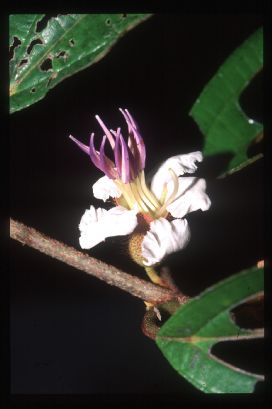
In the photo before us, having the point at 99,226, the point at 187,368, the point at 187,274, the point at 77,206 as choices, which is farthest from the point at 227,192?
the point at 187,368

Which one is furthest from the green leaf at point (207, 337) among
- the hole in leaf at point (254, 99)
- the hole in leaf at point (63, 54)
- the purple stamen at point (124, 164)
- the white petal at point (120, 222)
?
the hole in leaf at point (63, 54)

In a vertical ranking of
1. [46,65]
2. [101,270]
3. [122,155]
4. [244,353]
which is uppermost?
[46,65]

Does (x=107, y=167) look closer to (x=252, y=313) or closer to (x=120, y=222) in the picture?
(x=120, y=222)

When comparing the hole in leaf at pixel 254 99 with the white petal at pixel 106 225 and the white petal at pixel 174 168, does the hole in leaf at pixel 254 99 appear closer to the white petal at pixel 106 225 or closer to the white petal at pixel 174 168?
the white petal at pixel 174 168

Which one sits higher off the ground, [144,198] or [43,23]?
[43,23]

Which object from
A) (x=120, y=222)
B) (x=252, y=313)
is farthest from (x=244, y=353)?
(x=120, y=222)
